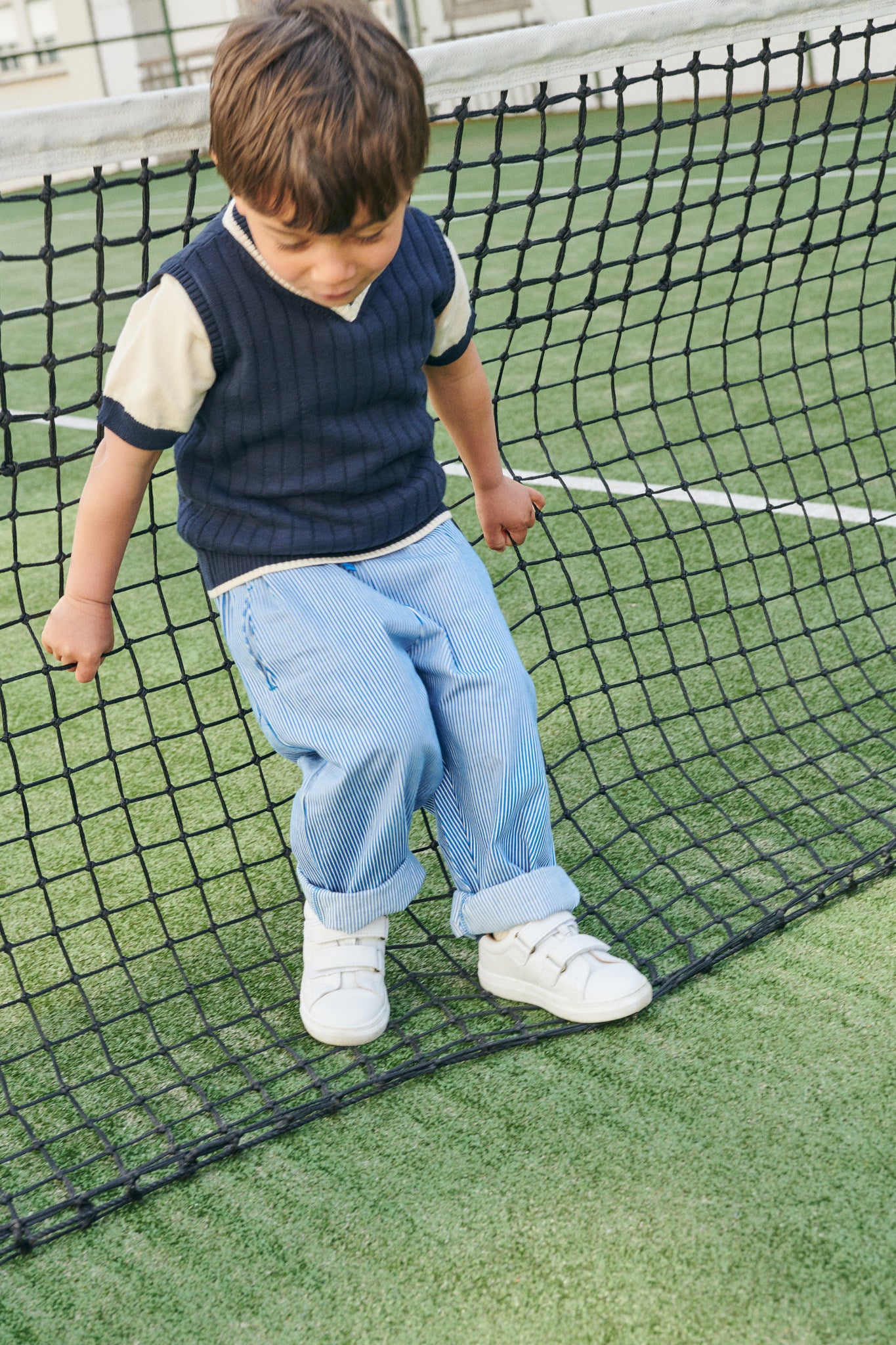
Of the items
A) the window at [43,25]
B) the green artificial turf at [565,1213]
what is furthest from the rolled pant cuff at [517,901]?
the window at [43,25]

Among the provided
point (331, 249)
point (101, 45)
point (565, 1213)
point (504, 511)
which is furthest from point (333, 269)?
point (101, 45)

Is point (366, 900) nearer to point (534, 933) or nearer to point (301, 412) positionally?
point (534, 933)

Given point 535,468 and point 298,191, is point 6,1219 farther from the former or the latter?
point 535,468

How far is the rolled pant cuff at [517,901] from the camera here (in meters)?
1.47

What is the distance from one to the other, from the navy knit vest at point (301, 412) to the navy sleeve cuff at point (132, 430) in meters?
0.06

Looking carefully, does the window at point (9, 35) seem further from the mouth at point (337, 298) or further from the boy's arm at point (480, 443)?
the mouth at point (337, 298)

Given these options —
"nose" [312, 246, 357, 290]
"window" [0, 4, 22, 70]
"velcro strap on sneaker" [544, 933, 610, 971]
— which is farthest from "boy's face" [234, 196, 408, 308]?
"window" [0, 4, 22, 70]

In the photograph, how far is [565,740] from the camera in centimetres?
205

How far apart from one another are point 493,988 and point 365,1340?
0.46 m

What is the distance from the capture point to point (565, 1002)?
144cm

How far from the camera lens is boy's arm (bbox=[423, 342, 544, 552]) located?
1.56 meters

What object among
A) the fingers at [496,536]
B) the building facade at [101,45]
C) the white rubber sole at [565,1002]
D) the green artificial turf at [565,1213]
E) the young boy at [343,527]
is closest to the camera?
the green artificial turf at [565,1213]

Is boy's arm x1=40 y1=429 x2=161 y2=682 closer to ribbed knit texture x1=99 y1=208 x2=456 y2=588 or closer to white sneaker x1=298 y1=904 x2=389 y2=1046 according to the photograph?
ribbed knit texture x1=99 y1=208 x2=456 y2=588

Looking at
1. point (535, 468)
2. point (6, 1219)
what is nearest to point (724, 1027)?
point (6, 1219)
